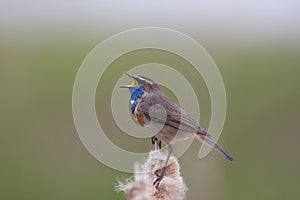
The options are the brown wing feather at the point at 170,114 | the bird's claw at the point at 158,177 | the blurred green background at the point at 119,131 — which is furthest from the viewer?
the blurred green background at the point at 119,131

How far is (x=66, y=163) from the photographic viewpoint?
4.07 m

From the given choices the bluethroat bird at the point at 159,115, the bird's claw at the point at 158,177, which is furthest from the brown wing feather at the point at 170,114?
the bird's claw at the point at 158,177

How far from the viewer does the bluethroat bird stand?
1.74 m

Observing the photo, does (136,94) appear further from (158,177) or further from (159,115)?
(158,177)

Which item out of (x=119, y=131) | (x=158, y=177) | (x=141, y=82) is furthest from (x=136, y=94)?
(x=119, y=131)

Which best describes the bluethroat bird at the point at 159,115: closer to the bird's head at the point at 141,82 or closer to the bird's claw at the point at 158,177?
the bird's head at the point at 141,82

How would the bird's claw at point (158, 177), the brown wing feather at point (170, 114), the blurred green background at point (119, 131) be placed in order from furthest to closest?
1. the blurred green background at point (119, 131)
2. the brown wing feather at point (170, 114)
3. the bird's claw at point (158, 177)

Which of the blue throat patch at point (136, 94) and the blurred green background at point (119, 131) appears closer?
the blue throat patch at point (136, 94)

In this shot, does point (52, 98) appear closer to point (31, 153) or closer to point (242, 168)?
point (31, 153)

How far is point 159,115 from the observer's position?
1.82 m

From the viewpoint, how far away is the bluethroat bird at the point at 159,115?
1.74 m

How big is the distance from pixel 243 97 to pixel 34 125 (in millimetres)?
1400

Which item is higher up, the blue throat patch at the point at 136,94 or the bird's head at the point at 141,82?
the bird's head at the point at 141,82

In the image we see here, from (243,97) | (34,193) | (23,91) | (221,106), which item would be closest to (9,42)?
(23,91)
